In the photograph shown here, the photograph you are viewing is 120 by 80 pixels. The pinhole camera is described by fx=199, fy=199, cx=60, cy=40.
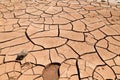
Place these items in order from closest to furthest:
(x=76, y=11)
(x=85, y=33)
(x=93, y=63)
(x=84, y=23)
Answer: (x=93, y=63) < (x=85, y=33) < (x=84, y=23) < (x=76, y=11)

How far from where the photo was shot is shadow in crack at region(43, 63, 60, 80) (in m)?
3.02

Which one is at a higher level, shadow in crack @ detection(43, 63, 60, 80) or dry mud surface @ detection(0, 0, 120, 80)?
dry mud surface @ detection(0, 0, 120, 80)

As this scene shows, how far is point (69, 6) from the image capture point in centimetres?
522

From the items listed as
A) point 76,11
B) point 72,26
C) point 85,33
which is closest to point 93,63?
point 85,33

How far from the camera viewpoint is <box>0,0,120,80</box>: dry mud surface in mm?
3096

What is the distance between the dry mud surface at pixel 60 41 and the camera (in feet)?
10.2

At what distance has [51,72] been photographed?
3.11 metres

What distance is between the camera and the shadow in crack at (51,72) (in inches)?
119

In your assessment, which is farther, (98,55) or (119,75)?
(98,55)

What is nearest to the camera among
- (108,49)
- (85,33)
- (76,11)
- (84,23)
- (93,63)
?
(93,63)

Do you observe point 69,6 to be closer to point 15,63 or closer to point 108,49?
point 108,49

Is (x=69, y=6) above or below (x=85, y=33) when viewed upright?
above

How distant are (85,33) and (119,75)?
1266 mm

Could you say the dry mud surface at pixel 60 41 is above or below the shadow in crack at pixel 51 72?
above
